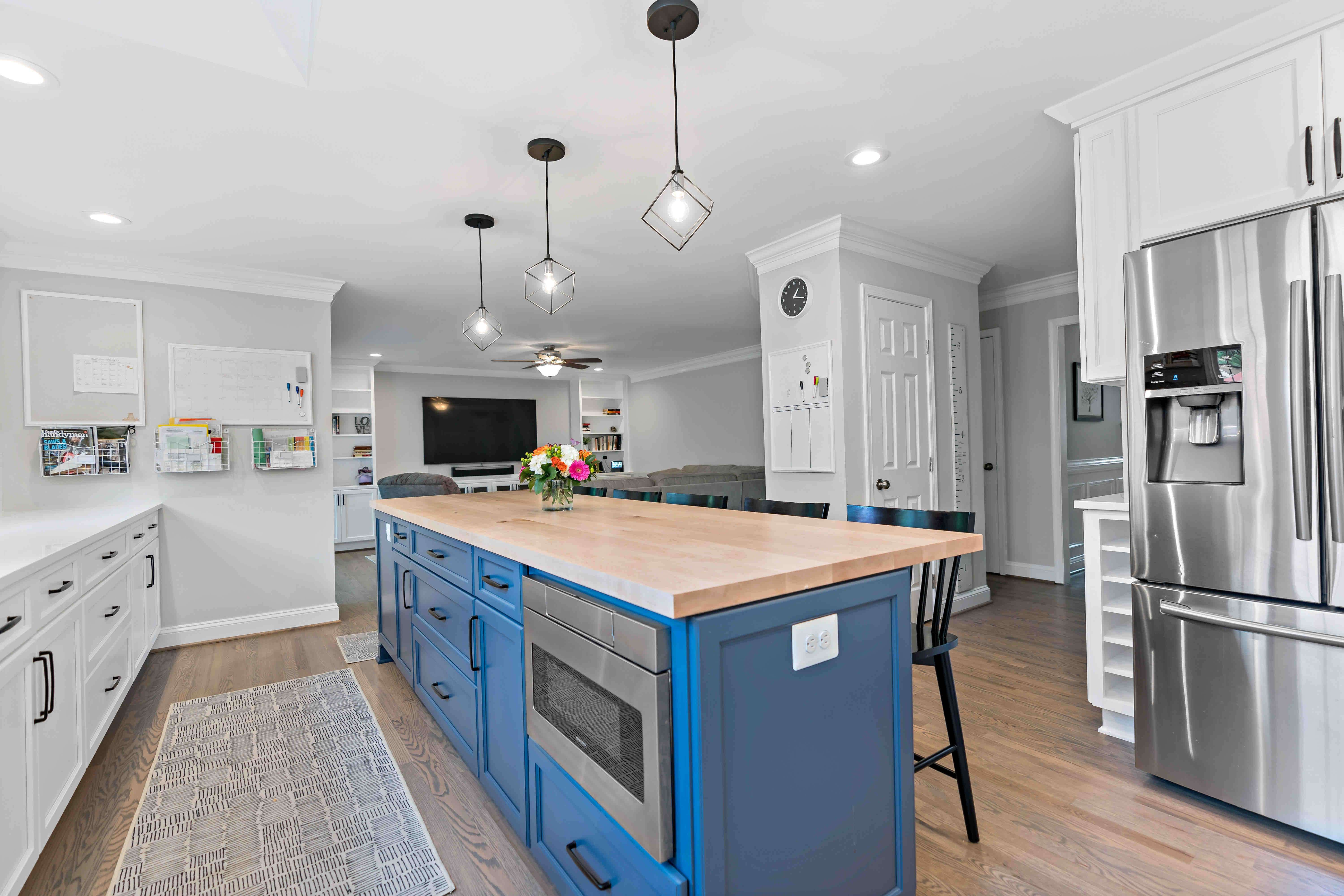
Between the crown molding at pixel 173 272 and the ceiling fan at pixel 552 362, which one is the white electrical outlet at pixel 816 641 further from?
the ceiling fan at pixel 552 362

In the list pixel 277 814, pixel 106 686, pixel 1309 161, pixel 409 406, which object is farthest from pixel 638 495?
pixel 409 406

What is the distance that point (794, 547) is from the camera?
145 cm

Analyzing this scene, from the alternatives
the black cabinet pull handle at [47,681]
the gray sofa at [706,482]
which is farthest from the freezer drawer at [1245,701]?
the gray sofa at [706,482]

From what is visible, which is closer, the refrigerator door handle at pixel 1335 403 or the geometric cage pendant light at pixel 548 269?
the refrigerator door handle at pixel 1335 403

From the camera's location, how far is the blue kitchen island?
42.6 inches

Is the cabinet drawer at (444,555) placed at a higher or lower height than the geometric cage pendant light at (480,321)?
lower

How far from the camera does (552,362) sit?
262 inches

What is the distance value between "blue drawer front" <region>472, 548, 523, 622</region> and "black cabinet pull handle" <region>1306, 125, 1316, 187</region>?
247 centimetres

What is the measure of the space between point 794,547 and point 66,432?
4.32m

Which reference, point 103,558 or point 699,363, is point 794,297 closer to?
point 103,558

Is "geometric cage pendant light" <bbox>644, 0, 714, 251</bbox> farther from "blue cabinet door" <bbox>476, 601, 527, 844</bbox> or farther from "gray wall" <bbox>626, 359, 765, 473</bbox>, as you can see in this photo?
"gray wall" <bbox>626, 359, 765, 473</bbox>

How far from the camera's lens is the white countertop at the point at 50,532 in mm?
1661

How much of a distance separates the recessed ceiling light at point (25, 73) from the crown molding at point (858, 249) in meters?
3.14

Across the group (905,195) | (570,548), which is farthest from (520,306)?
(570,548)
